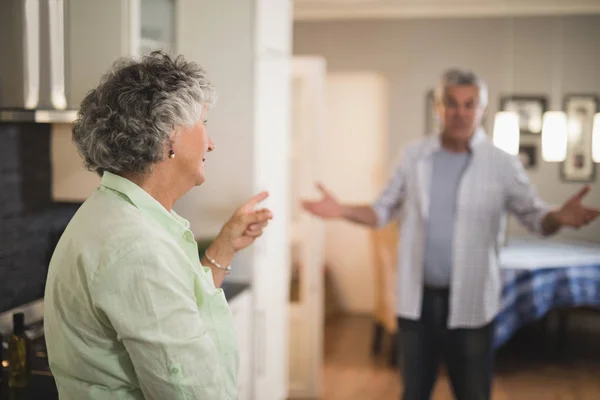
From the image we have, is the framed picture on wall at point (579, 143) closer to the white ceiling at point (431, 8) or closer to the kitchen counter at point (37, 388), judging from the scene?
the white ceiling at point (431, 8)

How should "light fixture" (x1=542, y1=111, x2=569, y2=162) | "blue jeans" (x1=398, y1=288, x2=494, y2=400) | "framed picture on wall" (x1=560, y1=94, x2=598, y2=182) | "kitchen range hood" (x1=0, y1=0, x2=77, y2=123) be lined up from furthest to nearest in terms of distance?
"framed picture on wall" (x1=560, y1=94, x2=598, y2=182), "light fixture" (x1=542, y1=111, x2=569, y2=162), "blue jeans" (x1=398, y1=288, x2=494, y2=400), "kitchen range hood" (x1=0, y1=0, x2=77, y2=123)

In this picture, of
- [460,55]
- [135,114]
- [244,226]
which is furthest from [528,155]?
[135,114]

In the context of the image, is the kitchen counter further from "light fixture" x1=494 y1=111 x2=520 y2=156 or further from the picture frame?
the picture frame

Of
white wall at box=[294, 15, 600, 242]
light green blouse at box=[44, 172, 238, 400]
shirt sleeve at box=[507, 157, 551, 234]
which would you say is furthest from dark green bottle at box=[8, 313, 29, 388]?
white wall at box=[294, 15, 600, 242]

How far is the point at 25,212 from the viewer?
7.10ft

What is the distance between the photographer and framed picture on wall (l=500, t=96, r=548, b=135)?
5.34m

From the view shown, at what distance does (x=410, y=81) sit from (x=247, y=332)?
344 cm

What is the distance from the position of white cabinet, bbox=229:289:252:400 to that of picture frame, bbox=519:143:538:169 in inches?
135

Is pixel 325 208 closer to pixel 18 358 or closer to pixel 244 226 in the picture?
pixel 244 226

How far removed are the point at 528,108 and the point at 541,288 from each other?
1.94 meters

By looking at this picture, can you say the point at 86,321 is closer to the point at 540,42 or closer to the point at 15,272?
the point at 15,272

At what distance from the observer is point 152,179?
48.9 inches

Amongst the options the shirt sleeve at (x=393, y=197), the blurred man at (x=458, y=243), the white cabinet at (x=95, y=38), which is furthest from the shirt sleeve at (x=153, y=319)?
the shirt sleeve at (x=393, y=197)

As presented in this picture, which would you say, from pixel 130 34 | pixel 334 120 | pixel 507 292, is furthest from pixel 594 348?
pixel 130 34
